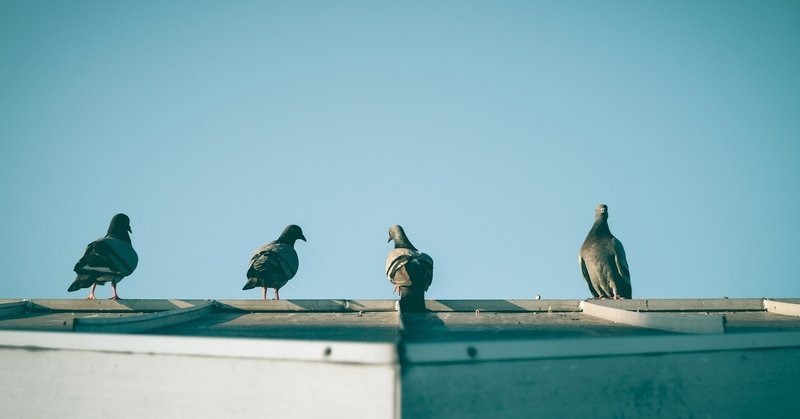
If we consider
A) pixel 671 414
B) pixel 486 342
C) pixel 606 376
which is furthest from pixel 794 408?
pixel 486 342

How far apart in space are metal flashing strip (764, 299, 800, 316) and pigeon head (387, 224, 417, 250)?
23.3ft

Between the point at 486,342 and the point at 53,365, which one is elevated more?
the point at 486,342

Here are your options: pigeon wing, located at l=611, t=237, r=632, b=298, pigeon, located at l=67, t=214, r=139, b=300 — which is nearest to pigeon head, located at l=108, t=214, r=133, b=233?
pigeon, located at l=67, t=214, r=139, b=300

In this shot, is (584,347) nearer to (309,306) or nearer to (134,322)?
(134,322)

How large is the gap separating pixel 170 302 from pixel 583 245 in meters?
9.15

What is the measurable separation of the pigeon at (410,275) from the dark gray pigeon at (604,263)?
3.96 metres

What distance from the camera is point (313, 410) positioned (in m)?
4.47

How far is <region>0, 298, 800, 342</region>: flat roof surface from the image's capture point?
269 inches

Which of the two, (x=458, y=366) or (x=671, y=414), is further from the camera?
(x=671, y=414)

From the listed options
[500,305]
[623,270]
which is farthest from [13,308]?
[623,270]

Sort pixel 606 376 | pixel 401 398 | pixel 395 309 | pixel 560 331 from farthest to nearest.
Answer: pixel 395 309, pixel 560 331, pixel 606 376, pixel 401 398

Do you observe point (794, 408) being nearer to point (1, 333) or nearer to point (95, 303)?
point (1, 333)

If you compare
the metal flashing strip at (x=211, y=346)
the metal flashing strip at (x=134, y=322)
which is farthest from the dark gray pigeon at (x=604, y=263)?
the metal flashing strip at (x=211, y=346)

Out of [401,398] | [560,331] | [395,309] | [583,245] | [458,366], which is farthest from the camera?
[583,245]
